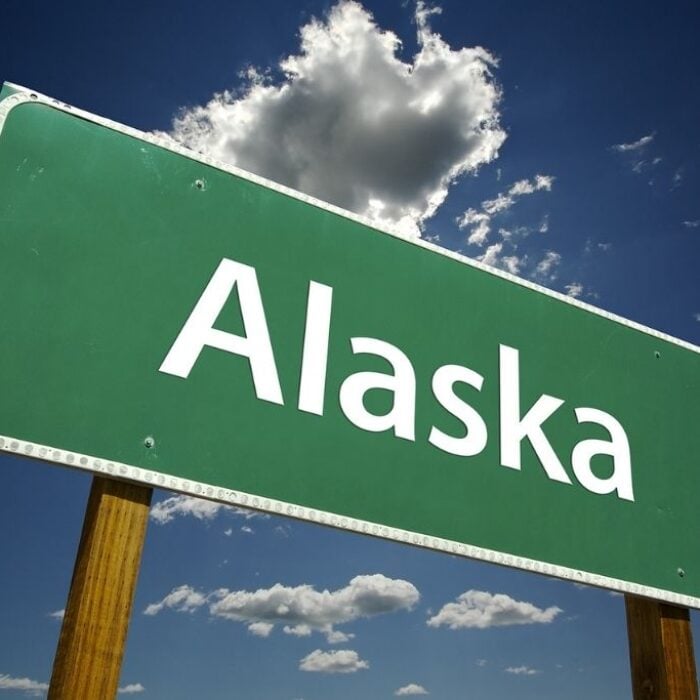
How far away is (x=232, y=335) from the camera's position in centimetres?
286

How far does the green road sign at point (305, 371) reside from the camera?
8.43ft

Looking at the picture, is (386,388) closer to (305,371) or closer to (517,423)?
(305,371)

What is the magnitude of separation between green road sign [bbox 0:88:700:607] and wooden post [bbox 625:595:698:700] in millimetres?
106

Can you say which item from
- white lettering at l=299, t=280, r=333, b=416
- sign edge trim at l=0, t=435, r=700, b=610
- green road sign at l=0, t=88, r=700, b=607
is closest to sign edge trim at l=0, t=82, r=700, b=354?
green road sign at l=0, t=88, r=700, b=607

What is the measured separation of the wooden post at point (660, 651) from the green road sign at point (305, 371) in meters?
0.11

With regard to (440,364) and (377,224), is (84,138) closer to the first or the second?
(377,224)

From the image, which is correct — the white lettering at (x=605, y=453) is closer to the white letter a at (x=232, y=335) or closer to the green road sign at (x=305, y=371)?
the green road sign at (x=305, y=371)

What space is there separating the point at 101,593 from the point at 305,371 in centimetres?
108

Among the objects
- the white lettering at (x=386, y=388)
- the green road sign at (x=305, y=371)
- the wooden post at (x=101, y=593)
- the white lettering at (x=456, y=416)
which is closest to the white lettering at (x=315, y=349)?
the green road sign at (x=305, y=371)

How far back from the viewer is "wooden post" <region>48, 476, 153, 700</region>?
7.26ft

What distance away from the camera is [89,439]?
96.9 inches

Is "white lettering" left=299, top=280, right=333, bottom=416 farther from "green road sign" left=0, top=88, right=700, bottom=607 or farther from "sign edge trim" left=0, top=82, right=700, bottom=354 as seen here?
"sign edge trim" left=0, top=82, right=700, bottom=354

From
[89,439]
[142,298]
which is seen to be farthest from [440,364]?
[89,439]

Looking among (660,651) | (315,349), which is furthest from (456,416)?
(660,651)
